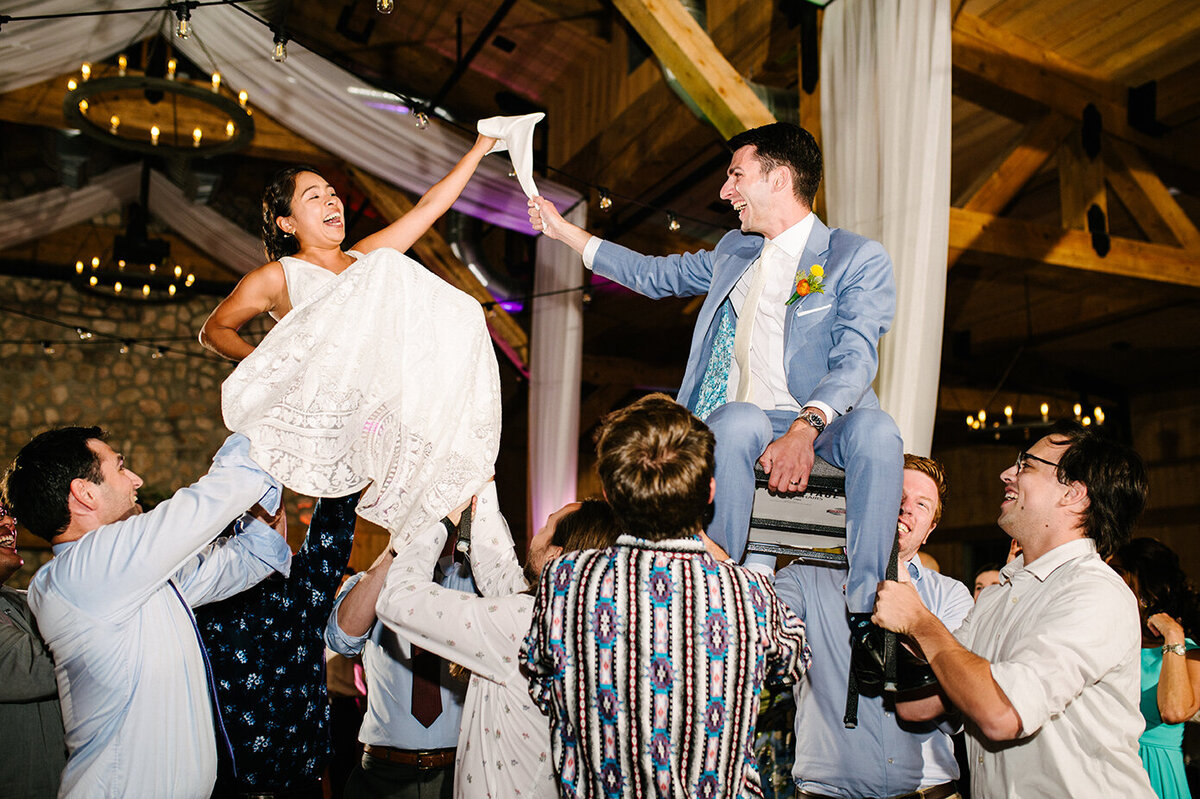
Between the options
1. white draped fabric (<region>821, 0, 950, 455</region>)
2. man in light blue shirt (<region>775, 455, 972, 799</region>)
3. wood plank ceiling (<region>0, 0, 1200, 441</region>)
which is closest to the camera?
man in light blue shirt (<region>775, 455, 972, 799</region>)

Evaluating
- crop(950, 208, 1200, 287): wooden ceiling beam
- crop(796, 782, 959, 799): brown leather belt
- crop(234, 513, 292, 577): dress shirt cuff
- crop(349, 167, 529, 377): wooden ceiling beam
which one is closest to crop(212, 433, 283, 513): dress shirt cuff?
crop(234, 513, 292, 577): dress shirt cuff

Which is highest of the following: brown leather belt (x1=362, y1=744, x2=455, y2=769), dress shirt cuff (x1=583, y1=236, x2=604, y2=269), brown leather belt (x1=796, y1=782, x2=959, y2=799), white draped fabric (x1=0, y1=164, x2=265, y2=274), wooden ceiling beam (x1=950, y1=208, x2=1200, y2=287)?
white draped fabric (x1=0, y1=164, x2=265, y2=274)

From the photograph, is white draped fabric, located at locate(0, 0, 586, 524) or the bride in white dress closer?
the bride in white dress

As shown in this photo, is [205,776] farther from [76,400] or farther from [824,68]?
[76,400]

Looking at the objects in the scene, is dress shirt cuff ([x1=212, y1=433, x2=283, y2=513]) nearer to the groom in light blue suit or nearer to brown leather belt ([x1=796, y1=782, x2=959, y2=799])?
the groom in light blue suit

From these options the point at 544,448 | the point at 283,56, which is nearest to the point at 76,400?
the point at 544,448

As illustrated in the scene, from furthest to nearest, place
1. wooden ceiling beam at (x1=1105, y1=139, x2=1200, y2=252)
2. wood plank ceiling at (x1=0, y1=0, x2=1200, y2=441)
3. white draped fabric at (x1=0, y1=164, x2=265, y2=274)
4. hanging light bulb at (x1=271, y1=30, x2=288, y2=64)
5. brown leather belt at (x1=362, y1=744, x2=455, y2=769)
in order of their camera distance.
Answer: white draped fabric at (x1=0, y1=164, x2=265, y2=274) → wooden ceiling beam at (x1=1105, y1=139, x2=1200, y2=252) → wood plank ceiling at (x1=0, y1=0, x2=1200, y2=441) → hanging light bulb at (x1=271, y1=30, x2=288, y2=64) → brown leather belt at (x1=362, y1=744, x2=455, y2=769)

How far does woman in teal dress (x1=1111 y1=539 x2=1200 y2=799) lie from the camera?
10.5 feet

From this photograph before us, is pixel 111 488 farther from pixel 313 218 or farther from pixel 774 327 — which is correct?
pixel 774 327

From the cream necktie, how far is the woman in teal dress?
6.55 ft

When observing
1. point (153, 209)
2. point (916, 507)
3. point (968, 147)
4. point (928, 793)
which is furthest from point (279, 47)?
point (153, 209)

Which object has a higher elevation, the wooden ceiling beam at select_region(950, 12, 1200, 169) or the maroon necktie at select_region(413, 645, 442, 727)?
the wooden ceiling beam at select_region(950, 12, 1200, 169)

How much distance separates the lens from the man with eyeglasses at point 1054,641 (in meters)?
1.82

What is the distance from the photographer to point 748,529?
2164mm
